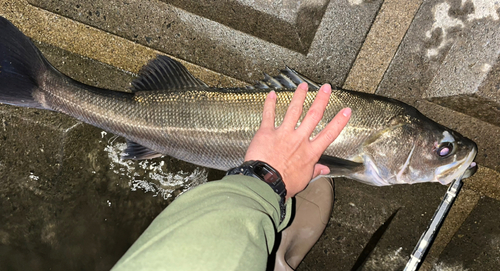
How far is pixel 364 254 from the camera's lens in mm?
3227

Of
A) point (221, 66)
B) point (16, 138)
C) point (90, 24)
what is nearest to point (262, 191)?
point (221, 66)

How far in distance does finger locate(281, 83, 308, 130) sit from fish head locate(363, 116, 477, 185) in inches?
28.7

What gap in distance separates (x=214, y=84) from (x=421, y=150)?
193 cm

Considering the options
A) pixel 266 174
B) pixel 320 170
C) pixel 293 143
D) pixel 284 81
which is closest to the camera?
pixel 266 174

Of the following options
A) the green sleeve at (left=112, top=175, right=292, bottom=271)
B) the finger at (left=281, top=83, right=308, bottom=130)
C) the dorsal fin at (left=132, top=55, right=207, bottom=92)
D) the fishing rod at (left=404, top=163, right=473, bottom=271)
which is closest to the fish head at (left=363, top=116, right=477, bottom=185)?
the fishing rod at (left=404, top=163, right=473, bottom=271)

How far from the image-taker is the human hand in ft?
6.57

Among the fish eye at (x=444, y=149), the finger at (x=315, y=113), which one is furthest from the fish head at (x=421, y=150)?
the finger at (x=315, y=113)

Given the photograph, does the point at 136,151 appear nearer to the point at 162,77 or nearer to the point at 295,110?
the point at 162,77

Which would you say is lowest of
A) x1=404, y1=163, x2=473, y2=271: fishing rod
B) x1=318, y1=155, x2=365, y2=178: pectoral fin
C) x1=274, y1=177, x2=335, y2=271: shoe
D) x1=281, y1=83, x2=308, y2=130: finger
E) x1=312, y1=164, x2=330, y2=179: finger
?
x1=274, y1=177, x2=335, y2=271: shoe

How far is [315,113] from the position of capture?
7.09 ft

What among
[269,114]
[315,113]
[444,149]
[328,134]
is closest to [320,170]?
[328,134]

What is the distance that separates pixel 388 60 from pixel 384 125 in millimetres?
821

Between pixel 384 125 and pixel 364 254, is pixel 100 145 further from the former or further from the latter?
pixel 364 254

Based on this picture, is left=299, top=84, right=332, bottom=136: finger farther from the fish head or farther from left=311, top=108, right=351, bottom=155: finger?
the fish head
